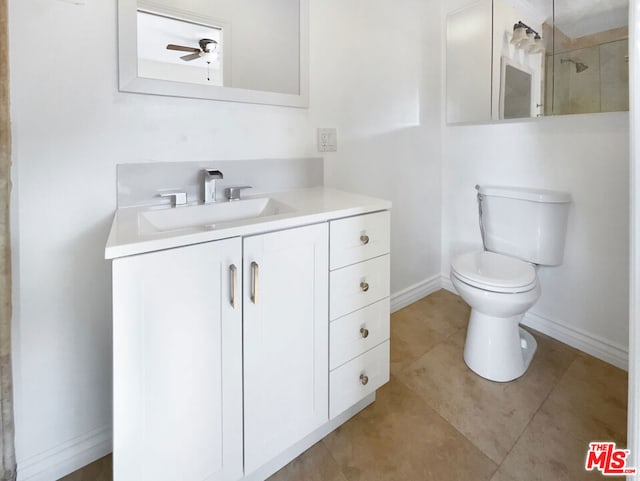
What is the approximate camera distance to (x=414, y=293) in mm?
2305

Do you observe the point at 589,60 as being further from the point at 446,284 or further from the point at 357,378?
the point at 357,378

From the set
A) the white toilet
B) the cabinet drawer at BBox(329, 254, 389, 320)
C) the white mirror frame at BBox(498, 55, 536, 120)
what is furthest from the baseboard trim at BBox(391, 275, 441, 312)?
the white mirror frame at BBox(498, 55, 536, 120)

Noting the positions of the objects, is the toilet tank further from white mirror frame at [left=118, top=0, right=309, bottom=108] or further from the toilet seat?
white mirror frame at [left=118, top=0, right=309, bottom=108]

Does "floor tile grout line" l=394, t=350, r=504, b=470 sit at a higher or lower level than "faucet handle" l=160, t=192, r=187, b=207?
lower

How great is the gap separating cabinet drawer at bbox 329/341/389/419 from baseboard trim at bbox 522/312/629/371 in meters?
1.16

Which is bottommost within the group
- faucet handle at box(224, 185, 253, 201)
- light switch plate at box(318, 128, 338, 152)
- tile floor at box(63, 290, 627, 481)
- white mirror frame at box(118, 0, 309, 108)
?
tile floor at box(63, 290, 627, 481)

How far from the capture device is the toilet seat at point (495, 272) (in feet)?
4.67

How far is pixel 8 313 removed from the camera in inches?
36.2

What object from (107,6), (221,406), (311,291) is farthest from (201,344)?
(107,6)

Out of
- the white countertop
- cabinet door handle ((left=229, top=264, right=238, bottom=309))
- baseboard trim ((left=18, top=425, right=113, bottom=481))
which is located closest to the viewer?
the white countertop

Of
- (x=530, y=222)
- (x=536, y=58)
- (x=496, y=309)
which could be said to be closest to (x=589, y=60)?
(x=536, y=58)

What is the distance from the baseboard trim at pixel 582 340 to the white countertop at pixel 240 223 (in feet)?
4.51

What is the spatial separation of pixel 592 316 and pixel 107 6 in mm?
2473

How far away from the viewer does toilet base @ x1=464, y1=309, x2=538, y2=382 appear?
1.53 meters
